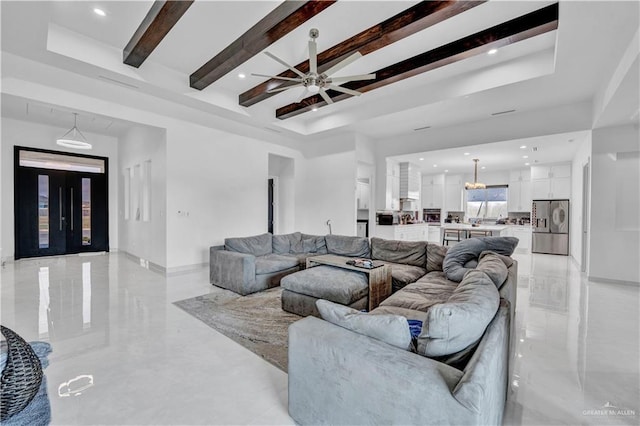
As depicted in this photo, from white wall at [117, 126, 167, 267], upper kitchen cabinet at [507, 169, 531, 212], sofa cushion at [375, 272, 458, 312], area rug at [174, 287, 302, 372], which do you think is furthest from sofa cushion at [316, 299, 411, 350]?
upper kitchen cabinet at [507, 169, 531, 212]

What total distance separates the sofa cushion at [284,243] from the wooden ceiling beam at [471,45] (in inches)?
117

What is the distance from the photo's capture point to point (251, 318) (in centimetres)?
320

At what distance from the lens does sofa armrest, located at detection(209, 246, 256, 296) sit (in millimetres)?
4043

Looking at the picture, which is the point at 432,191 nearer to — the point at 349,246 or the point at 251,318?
the point at 349,246

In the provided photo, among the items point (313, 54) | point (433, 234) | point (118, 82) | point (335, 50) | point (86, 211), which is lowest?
point (433, 234)

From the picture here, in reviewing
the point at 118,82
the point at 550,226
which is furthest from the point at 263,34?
the point at 550,226

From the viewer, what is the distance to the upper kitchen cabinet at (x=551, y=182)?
7977 mm

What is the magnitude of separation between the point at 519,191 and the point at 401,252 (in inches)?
294

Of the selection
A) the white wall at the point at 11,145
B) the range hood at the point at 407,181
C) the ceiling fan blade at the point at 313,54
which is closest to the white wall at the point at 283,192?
the range hood at the point at 407,181

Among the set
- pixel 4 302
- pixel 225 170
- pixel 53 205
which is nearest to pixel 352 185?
pixel 225 170

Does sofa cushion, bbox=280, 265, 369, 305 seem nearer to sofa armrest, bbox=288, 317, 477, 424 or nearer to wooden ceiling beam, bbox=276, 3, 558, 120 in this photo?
sofa armrest, bbox=288, 317, 477, 424

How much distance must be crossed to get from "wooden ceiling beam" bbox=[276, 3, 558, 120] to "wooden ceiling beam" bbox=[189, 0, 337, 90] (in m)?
1.79

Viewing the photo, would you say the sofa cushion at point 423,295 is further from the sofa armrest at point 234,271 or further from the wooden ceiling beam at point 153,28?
the wooden ceiling beam at point 153,28

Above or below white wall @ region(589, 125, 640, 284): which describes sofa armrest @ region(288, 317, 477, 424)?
below
